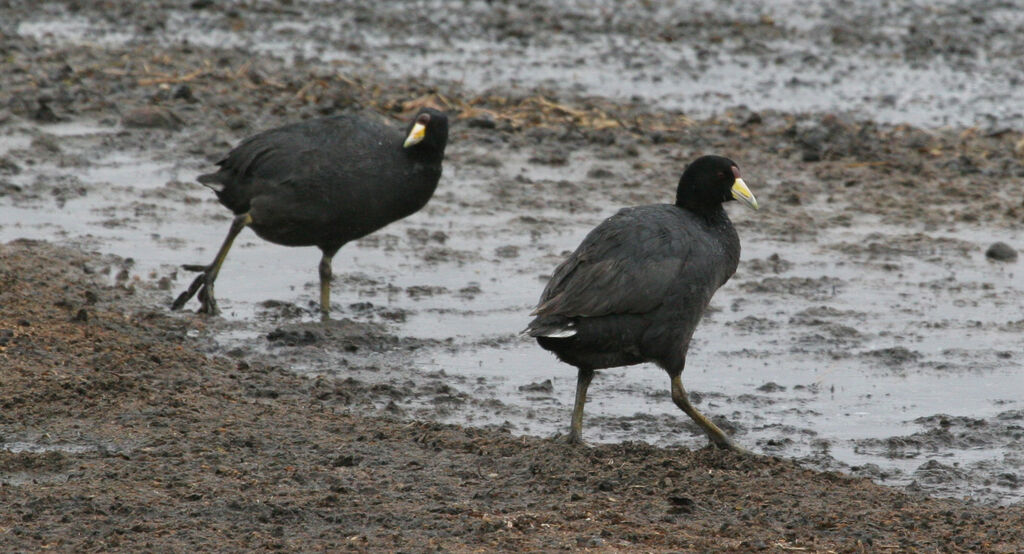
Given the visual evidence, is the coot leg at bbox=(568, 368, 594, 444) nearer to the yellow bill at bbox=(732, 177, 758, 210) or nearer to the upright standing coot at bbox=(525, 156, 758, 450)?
the upright standing coot at bbox=(525, 156, 758, 450)

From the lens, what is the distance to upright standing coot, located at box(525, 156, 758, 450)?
20.6 feet

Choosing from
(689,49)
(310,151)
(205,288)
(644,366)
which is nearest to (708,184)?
(644,366)

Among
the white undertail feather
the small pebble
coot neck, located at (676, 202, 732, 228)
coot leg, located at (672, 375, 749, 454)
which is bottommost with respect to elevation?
coot leg, located at (672, 375, 749, 454)

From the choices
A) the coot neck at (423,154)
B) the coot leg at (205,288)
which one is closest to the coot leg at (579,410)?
the coot neck at (423,154)

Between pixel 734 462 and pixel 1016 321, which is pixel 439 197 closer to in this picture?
pixel 1016 321

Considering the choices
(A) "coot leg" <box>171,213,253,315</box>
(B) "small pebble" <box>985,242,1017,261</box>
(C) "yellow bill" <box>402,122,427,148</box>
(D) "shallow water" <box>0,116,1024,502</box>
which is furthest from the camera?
(B) "small pebble" <box>985,242,1017,261</box>

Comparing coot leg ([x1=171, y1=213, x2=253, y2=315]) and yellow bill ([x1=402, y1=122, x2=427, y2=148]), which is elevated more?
yellow bill ([x1=402, y1=122, x2=427, y2=148])

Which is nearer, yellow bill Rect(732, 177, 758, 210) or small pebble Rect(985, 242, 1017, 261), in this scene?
yellow bill Rect(732, 177, 758, 210)

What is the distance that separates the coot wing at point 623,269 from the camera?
6285 mm

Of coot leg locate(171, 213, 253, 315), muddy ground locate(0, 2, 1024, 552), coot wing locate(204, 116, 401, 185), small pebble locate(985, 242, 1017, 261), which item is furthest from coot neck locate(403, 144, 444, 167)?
small pebble locate(985, 242, 1017, 261)

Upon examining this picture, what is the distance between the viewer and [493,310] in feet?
29.0

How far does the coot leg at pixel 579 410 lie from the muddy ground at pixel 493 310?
7.1 inches

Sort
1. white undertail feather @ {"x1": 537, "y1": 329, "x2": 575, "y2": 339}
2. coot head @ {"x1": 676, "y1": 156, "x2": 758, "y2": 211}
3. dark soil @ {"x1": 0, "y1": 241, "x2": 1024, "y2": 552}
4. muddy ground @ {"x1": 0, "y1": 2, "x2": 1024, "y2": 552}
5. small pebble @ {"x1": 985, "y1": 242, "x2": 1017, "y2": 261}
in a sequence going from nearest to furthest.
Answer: dark soil @ {"x1": 0, "y1": 241, "x2": 1024, "y2": 552} < muddy ground @ {"x1": 0, "y1": 2, "x2": 1024, "y2": 552} < white undertail feather @ {"x1": 537, "y1": 329, "x2": 575, "y2": 339} < coot head @ {"x1": 676, "y1": 156, "x2": 758, "y2": 211} < small pebble @ {"x1": 985, "y1": 242, "x2": 1017, "y2": 261}

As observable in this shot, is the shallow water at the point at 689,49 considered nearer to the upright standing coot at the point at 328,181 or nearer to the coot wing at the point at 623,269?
the upright standing coot at the point at 328,181
